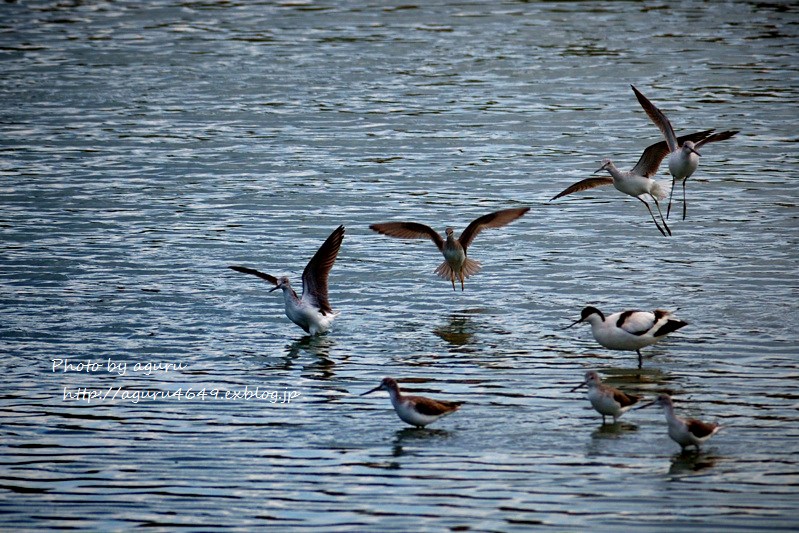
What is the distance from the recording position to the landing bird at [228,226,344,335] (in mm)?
14742

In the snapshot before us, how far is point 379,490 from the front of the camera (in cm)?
1006

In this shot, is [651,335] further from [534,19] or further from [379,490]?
[534,19]

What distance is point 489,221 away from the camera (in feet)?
54.0

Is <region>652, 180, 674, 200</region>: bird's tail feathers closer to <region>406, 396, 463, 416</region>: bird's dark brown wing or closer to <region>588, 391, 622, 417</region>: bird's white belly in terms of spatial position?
<region>588, 391, 622, 417</region>: bird's white belly

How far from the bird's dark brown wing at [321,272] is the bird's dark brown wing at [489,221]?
2.01 metres

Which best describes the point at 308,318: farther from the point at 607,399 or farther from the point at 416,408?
the point at 607,399

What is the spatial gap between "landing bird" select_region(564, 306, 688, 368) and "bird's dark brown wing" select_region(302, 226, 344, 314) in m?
3.09

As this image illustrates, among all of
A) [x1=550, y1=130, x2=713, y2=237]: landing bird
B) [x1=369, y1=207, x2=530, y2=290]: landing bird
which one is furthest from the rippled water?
[x1=550, y1=130, x2=713, y2=237]: landing bird

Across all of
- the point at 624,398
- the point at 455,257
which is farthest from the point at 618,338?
the point at 455,257

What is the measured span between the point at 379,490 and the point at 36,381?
15.2 ft

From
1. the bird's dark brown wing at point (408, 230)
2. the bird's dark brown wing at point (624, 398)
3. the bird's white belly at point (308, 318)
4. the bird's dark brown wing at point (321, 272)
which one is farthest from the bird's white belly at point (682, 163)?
the bird's dark brown wing at point (624, 398)

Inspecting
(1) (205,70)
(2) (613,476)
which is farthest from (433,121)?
(2) (613,476)

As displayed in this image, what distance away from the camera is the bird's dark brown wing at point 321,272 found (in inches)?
589

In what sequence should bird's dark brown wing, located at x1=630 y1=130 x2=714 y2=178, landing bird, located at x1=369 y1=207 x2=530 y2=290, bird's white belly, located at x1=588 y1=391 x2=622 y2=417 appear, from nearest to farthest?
bird's white belly, located at x1=588 y1=391 x2=622 y2=417, landing bird, located at x1=369 y1=207 x2=530 y2=290, bird's dark brown wing, located at x1=630 y1=130 x2=714 y2=178
